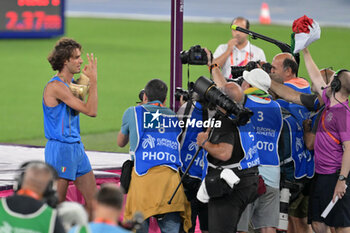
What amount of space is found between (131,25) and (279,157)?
929 inches

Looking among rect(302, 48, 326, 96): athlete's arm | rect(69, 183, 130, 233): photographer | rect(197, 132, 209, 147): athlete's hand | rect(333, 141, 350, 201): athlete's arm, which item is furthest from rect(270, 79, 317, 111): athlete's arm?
rect(69, 183, 130, 233): photographer

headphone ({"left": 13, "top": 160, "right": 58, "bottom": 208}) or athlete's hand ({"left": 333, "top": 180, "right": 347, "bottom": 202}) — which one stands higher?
headphone ({"left": 13, "top": 160, "right": 58, "bottom": 208})

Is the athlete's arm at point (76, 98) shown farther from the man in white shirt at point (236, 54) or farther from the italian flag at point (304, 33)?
the man in white shirt at point (236, 54)

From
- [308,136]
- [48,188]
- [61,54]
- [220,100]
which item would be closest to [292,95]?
[308,136]

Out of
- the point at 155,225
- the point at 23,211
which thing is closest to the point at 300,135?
the point at 155,225

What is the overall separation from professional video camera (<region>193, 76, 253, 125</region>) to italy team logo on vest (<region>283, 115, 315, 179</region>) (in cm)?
112

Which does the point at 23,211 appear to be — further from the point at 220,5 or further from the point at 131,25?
the point at 220,5

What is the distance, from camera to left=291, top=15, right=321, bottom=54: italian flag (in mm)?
6898

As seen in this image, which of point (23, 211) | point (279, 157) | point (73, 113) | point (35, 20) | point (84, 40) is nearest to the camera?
point (23, 211)

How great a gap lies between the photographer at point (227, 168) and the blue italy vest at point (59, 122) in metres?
1.19

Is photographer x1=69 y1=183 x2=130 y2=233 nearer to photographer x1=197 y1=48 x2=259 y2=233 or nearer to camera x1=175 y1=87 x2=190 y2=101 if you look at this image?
photographer x1=197 y1=48 x2=259 y2=233

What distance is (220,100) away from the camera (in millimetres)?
5777

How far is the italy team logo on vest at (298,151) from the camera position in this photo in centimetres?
680

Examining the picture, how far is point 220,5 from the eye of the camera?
4294 centimetres
